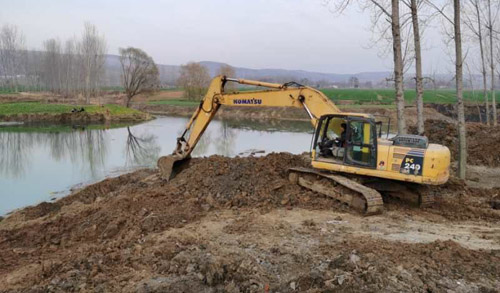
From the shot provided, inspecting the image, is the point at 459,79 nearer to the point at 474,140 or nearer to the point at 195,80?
the point at 474,140

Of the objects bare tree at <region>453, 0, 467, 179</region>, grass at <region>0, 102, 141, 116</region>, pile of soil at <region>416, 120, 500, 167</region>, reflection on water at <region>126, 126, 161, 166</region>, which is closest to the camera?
bare tree at <region>453, 0, 467, 179</region>

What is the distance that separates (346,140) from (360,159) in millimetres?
518

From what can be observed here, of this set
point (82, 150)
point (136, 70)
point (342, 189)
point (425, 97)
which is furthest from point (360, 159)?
point (425, 97)

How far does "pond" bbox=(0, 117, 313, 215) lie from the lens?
14.6 meters

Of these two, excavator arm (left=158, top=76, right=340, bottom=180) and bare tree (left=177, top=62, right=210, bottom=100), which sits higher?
bare tree (left=177, top=62, right=210, bottom=100)

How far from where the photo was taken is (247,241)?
697 centimetres

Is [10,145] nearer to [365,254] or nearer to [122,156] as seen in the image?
[122,156]

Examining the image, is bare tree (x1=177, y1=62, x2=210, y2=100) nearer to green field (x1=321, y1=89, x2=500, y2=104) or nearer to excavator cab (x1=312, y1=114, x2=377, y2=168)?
green field (x1=321, y1=89, x2=500, y2=104)

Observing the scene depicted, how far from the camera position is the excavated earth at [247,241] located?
544 cm

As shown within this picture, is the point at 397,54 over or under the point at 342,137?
over

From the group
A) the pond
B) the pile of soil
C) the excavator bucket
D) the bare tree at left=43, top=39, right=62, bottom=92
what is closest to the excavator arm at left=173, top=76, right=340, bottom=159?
the excavator bucket

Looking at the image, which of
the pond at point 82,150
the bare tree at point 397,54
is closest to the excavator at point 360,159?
the bare tree at point 397,54

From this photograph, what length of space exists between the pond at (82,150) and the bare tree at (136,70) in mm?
20348

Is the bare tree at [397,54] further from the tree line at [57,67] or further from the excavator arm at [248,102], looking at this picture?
the tree line at [57,67]
